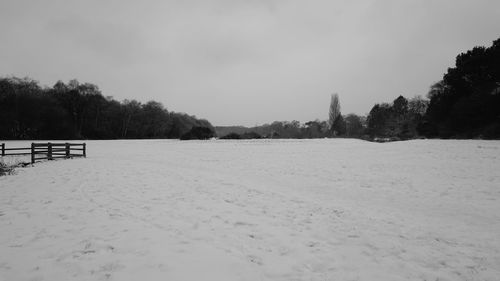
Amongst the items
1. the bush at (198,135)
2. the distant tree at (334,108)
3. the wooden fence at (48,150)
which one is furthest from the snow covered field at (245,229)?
the distant tree at (334,108)

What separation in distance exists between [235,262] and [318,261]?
1.51 m

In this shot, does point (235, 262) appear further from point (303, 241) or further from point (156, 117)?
point (156, 117)

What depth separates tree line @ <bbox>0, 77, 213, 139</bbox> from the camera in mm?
55594

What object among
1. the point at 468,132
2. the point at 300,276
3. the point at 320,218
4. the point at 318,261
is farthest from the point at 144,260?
the point at 468,132

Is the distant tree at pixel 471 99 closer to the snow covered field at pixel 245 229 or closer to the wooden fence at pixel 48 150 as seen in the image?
the snow covered field at pixel 245 229

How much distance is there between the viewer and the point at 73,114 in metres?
71.4

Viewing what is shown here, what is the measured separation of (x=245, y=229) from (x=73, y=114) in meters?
84.7

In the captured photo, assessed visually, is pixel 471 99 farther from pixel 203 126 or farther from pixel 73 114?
pixel 73 114

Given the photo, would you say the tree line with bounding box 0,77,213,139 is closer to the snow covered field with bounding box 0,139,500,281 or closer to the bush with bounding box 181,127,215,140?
the bush with bounding box 181,127,215,140

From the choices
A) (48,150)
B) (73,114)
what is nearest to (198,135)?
(48,150)

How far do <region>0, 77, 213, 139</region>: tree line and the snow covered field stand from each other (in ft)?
169

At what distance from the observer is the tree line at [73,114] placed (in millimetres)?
55594

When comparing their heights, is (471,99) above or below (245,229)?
above

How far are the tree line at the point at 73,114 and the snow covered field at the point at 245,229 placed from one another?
5139cm
